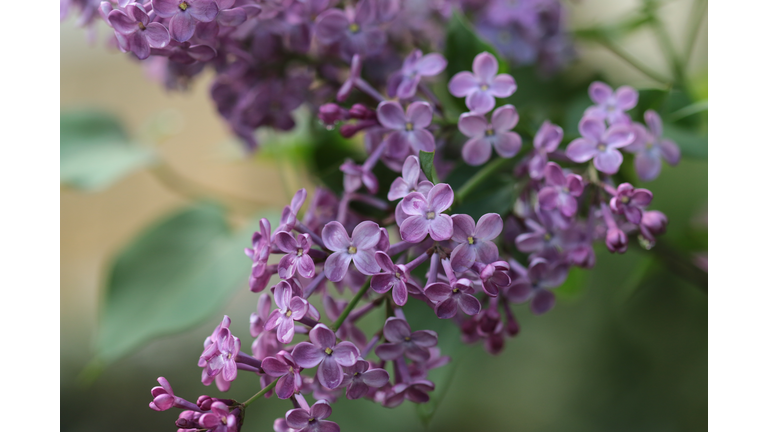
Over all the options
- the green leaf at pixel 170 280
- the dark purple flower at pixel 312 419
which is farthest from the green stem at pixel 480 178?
the green leaf at pixel 170 280

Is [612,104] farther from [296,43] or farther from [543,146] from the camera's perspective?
[296,43]

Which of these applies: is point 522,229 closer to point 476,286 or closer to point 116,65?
point 476,286

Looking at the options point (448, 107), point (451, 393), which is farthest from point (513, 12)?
point (451, 393)

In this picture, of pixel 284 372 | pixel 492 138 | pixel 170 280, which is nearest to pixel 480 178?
pixel 492 138

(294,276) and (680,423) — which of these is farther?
(680,423)

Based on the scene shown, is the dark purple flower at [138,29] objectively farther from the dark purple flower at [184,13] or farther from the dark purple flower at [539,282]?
the dark purple flower at [539,282]
